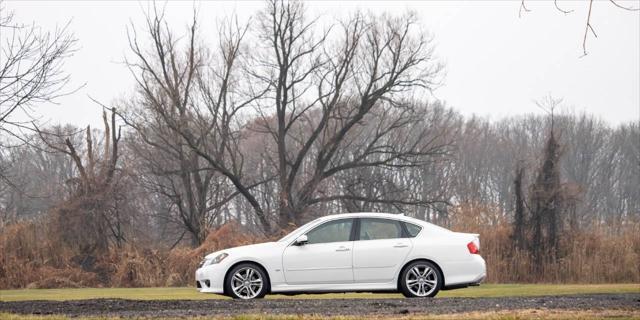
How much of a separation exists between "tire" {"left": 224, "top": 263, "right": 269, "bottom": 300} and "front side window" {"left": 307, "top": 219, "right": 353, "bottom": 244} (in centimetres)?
106

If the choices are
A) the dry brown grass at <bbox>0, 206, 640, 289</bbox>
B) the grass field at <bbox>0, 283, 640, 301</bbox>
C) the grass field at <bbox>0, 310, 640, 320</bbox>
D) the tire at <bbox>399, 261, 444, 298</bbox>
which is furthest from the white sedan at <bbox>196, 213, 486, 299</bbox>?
the dry brown grass at <bbox>0, 206, 640, 289</bbox>

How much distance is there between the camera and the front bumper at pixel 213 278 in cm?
1780

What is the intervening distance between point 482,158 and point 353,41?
127ft

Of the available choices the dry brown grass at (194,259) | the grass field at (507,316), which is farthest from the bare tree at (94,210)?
the grass field at (507,316)

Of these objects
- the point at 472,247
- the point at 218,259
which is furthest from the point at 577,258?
the point at 218,259

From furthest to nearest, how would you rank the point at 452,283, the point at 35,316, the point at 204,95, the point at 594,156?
the point at 594,156 → the point at 204,95 → the point at 452,283 → the point at 35,316

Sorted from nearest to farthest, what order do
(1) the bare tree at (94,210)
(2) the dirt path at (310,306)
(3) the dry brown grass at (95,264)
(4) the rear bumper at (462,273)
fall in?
(2) the dirt path at (310,306), (4) the rear bumper at (462,273), (3) the dry brown grass at (95,264), (1) the bare tree at (94,210)

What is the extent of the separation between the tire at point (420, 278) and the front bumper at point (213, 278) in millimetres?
3200

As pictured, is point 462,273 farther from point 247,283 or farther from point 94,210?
point 94,210

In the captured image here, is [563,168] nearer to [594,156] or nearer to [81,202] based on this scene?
[594,156]

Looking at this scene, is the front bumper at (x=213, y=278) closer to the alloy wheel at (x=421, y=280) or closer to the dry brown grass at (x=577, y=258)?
the alloy wheel at (x=421, y=280)

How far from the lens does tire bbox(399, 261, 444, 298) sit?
17.7m

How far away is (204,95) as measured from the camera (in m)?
52.6

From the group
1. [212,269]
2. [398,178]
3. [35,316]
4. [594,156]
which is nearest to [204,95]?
[398,178]
